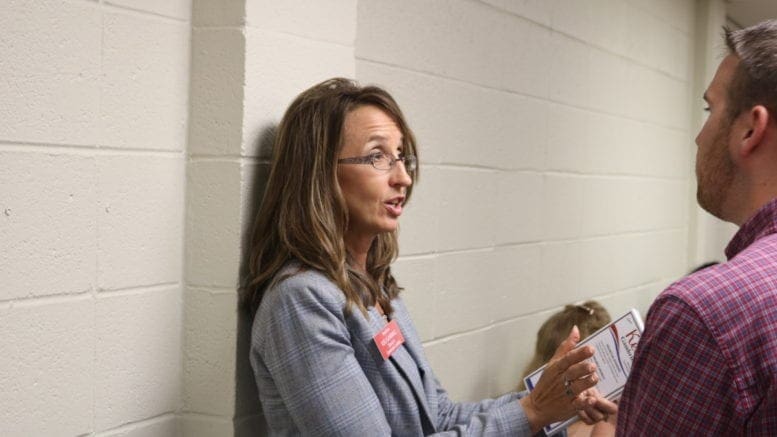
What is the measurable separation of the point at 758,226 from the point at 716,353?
26 centimetres

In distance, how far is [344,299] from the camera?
173 cm

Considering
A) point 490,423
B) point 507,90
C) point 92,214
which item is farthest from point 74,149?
point 507,90

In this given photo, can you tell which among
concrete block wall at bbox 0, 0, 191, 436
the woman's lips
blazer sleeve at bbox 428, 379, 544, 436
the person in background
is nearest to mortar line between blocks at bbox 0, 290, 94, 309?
concrete block wall at bbox 0, 0, 191, 436

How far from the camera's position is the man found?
112cm

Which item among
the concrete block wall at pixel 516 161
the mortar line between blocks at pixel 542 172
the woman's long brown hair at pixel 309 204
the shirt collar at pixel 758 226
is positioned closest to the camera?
the shirt collar at pixel 758 226

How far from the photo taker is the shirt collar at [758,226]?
4.17 feet

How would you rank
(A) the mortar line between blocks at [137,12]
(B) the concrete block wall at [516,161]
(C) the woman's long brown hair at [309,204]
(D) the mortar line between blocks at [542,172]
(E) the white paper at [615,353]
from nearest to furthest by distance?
(A) the mortar line between blocks at [137,12]
(C) the woman's long brown hair at [309,204]
(E) the white paper at [615,353]
(B) the concrete block wall at [516,161]
(D) the mortar line between blocks at [542,172]

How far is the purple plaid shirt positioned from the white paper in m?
0.82

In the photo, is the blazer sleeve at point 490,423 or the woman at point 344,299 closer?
the woman at point 344,299

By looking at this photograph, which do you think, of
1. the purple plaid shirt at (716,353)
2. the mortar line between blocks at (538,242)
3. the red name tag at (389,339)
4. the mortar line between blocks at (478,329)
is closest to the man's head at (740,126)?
the purple plaid shirt at (716,353)

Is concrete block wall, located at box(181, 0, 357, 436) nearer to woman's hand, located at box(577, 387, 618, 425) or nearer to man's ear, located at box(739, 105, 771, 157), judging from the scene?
woman's hand, located at box(577, 387, 618, 425)

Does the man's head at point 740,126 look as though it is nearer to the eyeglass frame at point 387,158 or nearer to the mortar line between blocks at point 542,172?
the eyeglass frame at point 387,158

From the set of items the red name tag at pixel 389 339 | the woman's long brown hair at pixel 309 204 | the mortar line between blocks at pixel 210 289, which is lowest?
the red name tag at pixel 389 339

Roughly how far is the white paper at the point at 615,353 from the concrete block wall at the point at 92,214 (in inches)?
35.8
